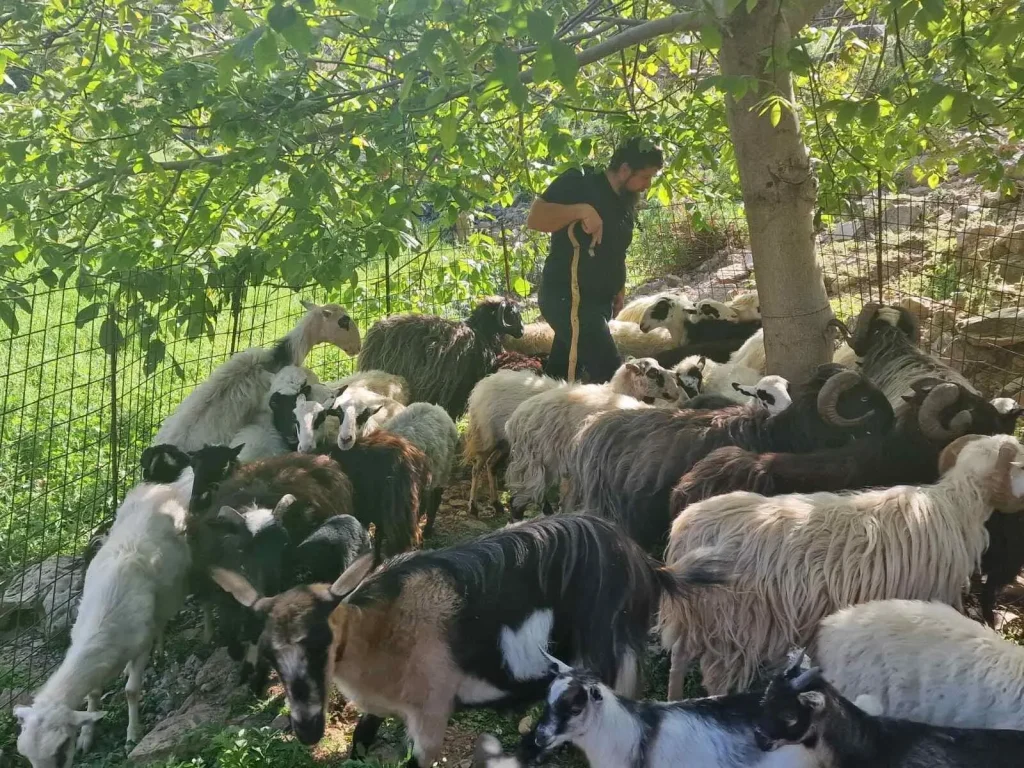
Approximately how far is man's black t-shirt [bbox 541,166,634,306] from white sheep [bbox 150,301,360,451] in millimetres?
1787

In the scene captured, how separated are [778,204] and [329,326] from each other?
Result: 3.48 metres

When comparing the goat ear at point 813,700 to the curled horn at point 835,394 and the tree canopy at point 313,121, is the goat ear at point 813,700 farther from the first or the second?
the curled horn at point 835,394

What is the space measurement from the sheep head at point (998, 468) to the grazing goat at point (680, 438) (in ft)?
2.12

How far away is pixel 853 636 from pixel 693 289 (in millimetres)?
8543

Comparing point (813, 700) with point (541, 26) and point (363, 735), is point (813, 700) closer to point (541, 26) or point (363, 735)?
point (363, 735)

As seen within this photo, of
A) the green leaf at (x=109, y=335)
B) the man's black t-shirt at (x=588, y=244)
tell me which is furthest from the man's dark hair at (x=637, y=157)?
the green leaf at (x=109, y=335)

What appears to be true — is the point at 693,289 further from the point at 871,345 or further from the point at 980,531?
the point at 980,531

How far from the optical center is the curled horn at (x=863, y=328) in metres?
5.70

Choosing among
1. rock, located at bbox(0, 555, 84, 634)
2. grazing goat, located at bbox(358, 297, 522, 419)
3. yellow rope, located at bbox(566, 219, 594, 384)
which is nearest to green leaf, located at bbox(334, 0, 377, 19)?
yellow rope, located at bbox(566, 219, 594, 384)

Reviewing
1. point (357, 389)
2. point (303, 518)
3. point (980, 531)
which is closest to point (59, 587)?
point (303, 518)

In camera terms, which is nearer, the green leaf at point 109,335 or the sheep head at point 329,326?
the green leaf at point 109,335

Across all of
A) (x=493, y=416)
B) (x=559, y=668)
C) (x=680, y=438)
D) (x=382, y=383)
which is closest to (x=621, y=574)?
(x=559, y=668)

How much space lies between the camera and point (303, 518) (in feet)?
14.1

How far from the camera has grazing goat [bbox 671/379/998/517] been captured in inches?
164
